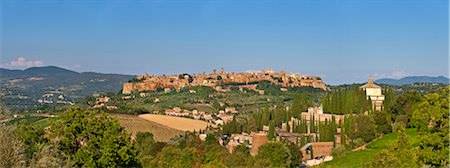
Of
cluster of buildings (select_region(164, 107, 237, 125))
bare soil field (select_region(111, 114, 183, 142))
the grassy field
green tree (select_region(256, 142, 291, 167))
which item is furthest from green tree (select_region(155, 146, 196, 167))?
cluster of buildings (select_region(164, 107, 237, 125))

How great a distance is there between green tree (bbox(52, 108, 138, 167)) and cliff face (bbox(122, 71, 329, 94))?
407ft

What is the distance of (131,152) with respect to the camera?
81.1 ft

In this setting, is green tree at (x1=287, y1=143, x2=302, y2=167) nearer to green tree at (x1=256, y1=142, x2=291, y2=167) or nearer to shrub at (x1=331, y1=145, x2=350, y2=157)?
green tree at (x1=256, y1=142, x2=291, y2=167)

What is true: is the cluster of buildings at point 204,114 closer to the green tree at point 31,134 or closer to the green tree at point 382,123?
the green tree at point 382,123

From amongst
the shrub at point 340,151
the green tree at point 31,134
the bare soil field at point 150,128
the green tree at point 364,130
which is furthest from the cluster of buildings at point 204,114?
the green tree at point 31,134

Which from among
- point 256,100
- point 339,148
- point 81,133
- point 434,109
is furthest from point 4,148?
point 256,100

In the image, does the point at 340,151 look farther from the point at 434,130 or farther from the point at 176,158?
the point at 434,130

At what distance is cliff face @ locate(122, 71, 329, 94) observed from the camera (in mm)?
153625

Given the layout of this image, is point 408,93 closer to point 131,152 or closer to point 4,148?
point 131,152

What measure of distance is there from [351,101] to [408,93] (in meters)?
7.71

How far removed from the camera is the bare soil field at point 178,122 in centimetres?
8688

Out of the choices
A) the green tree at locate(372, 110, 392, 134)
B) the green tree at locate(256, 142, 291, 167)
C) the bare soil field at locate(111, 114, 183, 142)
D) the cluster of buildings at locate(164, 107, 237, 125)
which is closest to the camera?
the green tree at locate(256, 142, 291, 167)

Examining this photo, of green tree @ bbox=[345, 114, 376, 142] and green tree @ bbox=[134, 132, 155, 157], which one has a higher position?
green tree @ bbox=[345, 114, 376, 142]

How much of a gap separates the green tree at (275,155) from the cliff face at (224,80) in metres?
107
